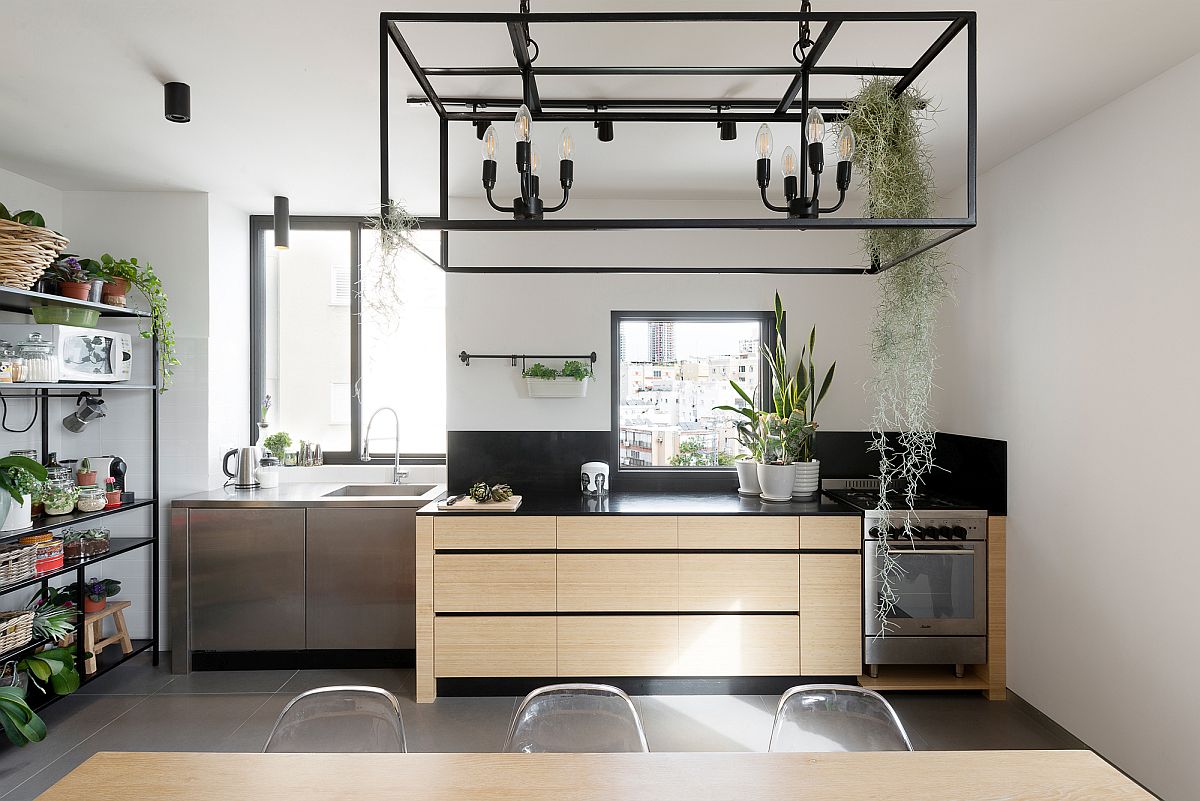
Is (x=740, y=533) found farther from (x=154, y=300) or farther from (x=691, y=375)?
→ (x=154, y=300)

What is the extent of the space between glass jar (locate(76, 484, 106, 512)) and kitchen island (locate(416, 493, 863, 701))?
158cm

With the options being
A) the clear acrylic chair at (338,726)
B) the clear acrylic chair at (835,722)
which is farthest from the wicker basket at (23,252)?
the clear acrylic chair at (835,722)

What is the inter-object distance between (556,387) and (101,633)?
276 centimetres

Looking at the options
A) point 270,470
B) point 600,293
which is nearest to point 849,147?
point 600,293

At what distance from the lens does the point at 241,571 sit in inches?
144

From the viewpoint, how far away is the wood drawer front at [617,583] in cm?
335

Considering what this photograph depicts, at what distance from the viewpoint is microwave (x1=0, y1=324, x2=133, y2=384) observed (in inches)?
121

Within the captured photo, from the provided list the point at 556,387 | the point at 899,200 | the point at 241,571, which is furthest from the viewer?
the point at 556,387

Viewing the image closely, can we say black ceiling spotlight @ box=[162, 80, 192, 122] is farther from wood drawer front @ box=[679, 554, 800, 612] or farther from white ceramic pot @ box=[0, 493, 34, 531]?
wood drawer front @ box=[679, 554, 800, 612]

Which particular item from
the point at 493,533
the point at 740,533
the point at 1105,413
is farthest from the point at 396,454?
the point at 1105,413

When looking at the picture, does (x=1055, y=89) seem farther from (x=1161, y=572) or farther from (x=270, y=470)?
(x=270, y=470)

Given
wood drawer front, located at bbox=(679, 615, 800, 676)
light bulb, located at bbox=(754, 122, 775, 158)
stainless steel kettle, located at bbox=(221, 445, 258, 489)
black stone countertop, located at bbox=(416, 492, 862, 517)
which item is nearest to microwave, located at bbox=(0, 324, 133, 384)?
stainless steel kettle, located at bbox=(221, 445, 258, 489)

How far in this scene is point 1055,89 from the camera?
2.55m

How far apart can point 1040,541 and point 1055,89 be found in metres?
1.89
